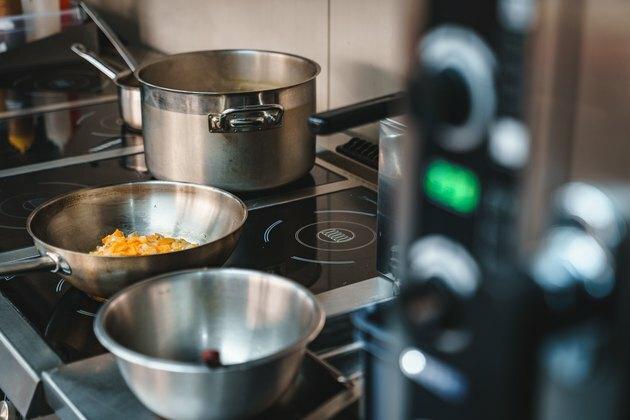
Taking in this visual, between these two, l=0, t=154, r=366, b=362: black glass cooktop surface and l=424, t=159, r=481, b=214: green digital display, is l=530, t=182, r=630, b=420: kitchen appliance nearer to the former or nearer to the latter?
l=424, t=159, r=481, b=214: green digital display

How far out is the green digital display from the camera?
0.46 metres

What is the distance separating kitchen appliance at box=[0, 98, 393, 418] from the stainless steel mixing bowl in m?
0.05

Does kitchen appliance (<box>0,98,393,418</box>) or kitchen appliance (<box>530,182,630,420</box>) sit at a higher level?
kitchen appliance (<box>530,182,630,420</box>)

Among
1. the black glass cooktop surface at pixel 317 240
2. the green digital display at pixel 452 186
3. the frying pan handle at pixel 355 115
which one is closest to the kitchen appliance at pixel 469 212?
the green digital display at pixel 452 186

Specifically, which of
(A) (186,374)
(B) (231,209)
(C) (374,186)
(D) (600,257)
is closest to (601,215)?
(D) (600,257)

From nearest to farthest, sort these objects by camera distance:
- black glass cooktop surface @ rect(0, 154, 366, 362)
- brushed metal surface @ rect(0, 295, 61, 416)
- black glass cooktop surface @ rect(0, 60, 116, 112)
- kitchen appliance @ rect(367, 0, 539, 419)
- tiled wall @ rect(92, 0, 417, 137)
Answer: kitchen appliance @ rect(367, 0, 539, 419) < brushed metal surface @ rect(0, 295, 61, 416) < black glass cooktop surface @ rect(0, 154, 366, 362) < tiled wall @ rect(92, 0, 417, 137) < black glass cooktop surface @ rect(0, 60, 116, 112)

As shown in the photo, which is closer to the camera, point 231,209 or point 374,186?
point 231,209

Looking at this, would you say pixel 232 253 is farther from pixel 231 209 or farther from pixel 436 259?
pixel 436 259

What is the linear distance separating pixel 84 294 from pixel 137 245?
0.09 metres

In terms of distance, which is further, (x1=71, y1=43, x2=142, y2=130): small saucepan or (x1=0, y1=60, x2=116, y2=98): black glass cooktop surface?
(x1=0, y1=60, x2=116, y2=98): black glass cooktop surface

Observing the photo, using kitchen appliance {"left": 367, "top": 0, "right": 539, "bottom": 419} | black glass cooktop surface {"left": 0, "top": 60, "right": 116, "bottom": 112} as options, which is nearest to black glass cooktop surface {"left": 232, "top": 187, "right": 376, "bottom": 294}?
kitchen appliance {"left": 367, "top": 0, "right": 539, "bottom": 419}

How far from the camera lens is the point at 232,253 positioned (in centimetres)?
124

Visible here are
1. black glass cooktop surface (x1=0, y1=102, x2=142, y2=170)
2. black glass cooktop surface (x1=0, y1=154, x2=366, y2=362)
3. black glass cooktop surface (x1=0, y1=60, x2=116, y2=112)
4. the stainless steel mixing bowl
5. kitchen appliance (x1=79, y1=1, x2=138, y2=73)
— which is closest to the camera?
the stainless steel mixing bowl

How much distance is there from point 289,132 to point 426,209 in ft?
2.93
